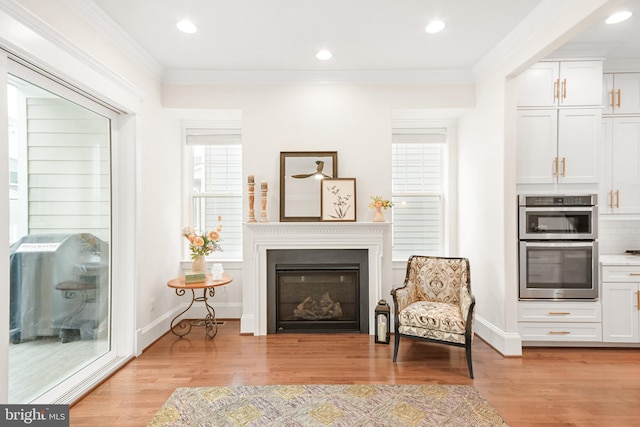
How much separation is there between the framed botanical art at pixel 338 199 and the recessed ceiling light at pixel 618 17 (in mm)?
2528

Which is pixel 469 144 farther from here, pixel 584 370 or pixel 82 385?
pixel 82 385

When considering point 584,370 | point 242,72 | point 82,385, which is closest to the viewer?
point 82,385

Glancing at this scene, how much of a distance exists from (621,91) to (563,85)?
79 cm

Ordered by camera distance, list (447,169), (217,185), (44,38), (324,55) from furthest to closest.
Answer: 1. (217,185)
2. (447,169)
3. (324,55)
4. (44,38)

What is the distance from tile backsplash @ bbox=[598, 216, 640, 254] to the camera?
3.77 m

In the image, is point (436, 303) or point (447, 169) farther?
point (447, 169)

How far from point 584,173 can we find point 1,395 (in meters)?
4.68

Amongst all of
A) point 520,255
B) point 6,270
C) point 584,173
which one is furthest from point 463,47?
point 6,270

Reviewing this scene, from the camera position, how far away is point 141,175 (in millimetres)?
3320

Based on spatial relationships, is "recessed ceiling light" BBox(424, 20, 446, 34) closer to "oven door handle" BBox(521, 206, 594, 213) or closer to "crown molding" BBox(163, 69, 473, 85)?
"crown molding" BBox(163, 69, 473, 85)

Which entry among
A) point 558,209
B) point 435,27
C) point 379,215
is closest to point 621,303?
point 558,209

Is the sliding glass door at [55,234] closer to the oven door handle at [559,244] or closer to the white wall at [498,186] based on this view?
the white wall at [498,186]

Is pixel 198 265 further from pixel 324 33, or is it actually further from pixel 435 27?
pixel 435 27

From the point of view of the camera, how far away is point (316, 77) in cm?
376
